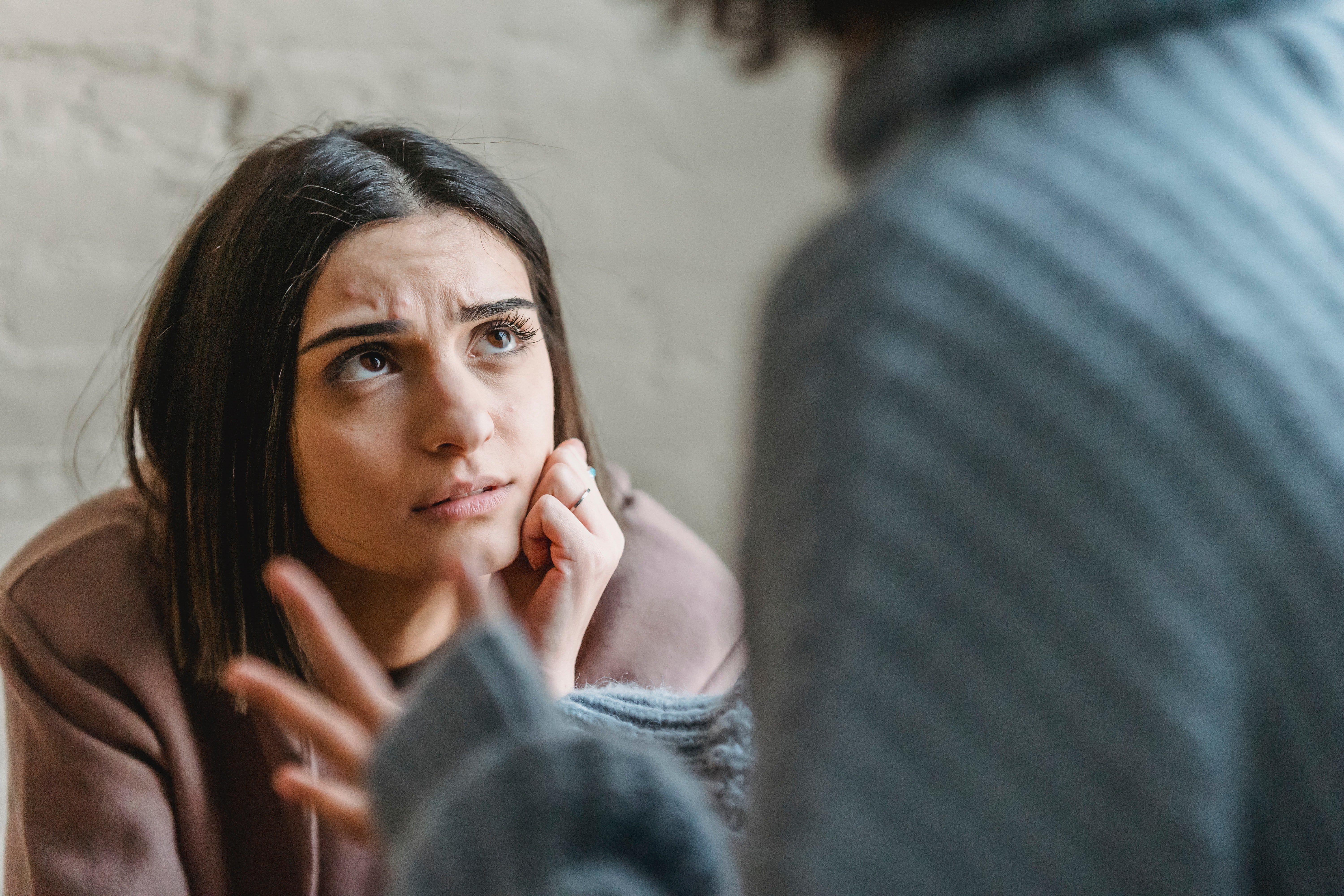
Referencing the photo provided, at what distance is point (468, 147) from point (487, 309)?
2.13ft

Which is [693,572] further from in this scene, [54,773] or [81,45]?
[81,45]

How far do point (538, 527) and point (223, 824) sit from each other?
1.22ft

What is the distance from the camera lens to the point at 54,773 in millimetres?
941

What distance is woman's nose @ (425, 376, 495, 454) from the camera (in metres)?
0.87

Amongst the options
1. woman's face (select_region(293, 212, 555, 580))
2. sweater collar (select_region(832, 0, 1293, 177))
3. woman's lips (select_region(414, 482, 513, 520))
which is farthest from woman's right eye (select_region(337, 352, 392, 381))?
sweater collar (select_region(832, 0, 1293, 177))

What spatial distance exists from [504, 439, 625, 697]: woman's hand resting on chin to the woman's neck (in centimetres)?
9

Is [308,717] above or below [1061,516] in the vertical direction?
below

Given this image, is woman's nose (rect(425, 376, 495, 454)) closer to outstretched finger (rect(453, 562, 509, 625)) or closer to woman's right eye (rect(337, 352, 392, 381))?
woman's right eye (rect(337, 352, 392, 381))

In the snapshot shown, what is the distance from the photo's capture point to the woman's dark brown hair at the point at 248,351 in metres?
0.91

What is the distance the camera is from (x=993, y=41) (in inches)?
14.4

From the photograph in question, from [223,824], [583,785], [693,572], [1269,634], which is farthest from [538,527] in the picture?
[1269,634]

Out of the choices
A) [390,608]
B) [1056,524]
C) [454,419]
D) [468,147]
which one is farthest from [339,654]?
[468,147]

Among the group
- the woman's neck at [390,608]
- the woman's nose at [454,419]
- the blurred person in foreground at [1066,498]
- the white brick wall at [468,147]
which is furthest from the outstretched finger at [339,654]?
the white brick wall at [468,147]

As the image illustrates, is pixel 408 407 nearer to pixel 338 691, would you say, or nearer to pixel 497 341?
pixel 497 341
